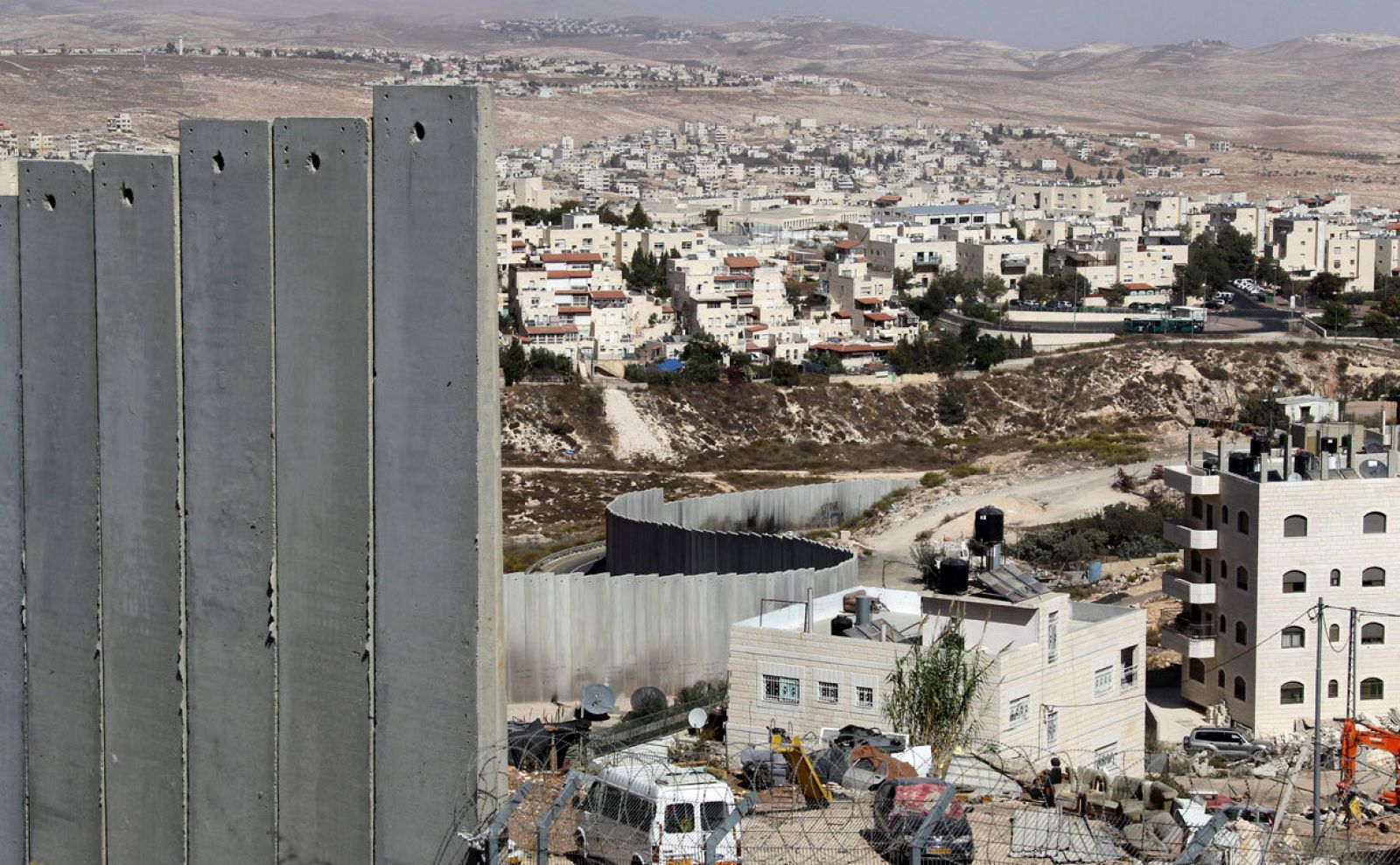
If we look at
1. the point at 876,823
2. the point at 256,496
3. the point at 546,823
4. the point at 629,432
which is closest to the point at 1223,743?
the point at 876,823

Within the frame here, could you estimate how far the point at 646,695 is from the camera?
63.3 ft

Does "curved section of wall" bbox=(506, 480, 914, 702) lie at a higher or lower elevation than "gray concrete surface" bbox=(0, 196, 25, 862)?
lower

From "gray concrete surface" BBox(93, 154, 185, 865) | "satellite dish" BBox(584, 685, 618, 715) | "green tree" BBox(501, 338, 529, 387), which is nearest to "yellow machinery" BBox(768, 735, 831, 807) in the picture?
"gray concrete surface" BBox(93, 154, 185, 865)

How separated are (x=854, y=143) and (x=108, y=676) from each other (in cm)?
18952

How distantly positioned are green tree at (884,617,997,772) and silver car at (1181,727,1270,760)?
4.80 meters

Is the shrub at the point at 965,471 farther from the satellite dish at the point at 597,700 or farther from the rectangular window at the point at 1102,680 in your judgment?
the rectangular window at the point at 1102,680

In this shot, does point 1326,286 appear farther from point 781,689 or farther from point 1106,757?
point 781,689

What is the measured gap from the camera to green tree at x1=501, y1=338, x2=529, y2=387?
181 feet

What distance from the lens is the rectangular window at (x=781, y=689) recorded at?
1541 centimetres

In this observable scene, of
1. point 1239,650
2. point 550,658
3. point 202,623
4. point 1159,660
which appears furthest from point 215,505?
point 1159,660

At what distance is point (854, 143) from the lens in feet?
639

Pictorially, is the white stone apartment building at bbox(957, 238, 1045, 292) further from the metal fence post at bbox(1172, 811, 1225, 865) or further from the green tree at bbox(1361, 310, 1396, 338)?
the metal fence post at bbox(1172, 811, 1225, 865)

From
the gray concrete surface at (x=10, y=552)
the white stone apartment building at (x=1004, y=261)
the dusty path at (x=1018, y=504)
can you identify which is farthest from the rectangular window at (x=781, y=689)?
the white stone apartment building at (x=1004, y=261)

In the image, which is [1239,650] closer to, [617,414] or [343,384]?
[343,384]
